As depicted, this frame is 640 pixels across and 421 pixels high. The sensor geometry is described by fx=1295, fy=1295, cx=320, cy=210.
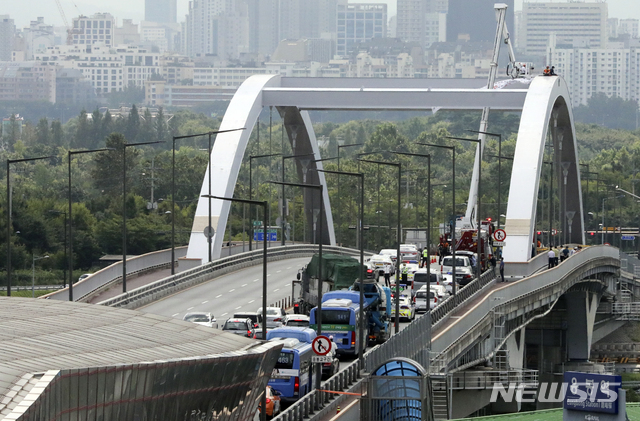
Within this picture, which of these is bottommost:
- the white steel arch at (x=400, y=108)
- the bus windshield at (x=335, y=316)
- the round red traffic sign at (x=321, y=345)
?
the bus windshield at (x=335, y=316)

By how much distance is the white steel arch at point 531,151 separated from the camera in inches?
3071

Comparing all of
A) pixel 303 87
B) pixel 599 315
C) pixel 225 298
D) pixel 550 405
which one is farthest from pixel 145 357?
pixel 599 315

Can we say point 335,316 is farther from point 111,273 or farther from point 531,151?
point 531,151

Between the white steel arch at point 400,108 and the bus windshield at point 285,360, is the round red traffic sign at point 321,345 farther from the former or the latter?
the white steel arch at point 400,108

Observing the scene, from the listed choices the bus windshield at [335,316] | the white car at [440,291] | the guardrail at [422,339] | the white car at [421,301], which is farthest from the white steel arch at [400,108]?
the bus windshield at [335,316]

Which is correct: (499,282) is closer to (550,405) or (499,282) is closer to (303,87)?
(550,405)

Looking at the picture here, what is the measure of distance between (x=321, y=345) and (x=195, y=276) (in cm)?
3303

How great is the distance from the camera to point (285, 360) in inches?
1531

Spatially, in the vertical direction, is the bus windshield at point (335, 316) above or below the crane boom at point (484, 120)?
below

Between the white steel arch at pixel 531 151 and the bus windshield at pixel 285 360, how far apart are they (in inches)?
1562

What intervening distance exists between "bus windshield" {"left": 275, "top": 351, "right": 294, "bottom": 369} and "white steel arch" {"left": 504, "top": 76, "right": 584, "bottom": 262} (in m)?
39.7

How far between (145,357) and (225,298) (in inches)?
1528

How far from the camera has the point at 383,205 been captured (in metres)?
170

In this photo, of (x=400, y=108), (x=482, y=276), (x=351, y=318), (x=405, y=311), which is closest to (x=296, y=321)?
(x=351, y=318)
